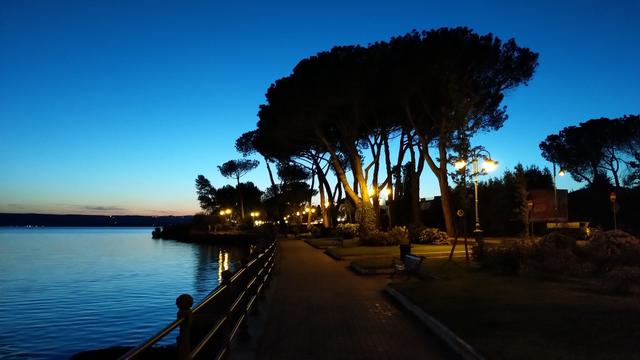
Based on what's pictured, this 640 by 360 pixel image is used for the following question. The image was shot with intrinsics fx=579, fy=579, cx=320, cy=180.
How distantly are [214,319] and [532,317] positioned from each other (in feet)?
17.6

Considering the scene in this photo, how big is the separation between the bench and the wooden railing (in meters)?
6.50

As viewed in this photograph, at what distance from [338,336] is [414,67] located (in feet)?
95.6

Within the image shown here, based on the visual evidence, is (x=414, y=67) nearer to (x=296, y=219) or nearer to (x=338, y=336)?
(x=338, y=336)

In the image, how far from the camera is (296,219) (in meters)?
102

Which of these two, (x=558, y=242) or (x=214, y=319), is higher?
(x=558, y=242)

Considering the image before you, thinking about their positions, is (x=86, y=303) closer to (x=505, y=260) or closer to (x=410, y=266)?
(x=410, y=266)

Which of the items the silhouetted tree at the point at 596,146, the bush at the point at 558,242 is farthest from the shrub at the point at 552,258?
the silhouetted tree at the point at 596,146

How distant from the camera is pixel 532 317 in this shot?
31.0 ft

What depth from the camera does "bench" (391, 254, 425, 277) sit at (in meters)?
16.3

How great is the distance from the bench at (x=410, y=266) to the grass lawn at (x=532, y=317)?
1151 mm

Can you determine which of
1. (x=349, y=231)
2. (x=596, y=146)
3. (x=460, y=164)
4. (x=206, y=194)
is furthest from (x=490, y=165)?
(x=206, y=194)

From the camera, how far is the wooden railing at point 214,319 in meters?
4.41

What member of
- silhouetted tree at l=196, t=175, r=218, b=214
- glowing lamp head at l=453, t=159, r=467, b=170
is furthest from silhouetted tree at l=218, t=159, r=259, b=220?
glowing lamp head at l=453, t=159, r=467, b=170

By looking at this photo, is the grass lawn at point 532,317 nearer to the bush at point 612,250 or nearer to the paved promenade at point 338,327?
the paved promenade at point 338,327
